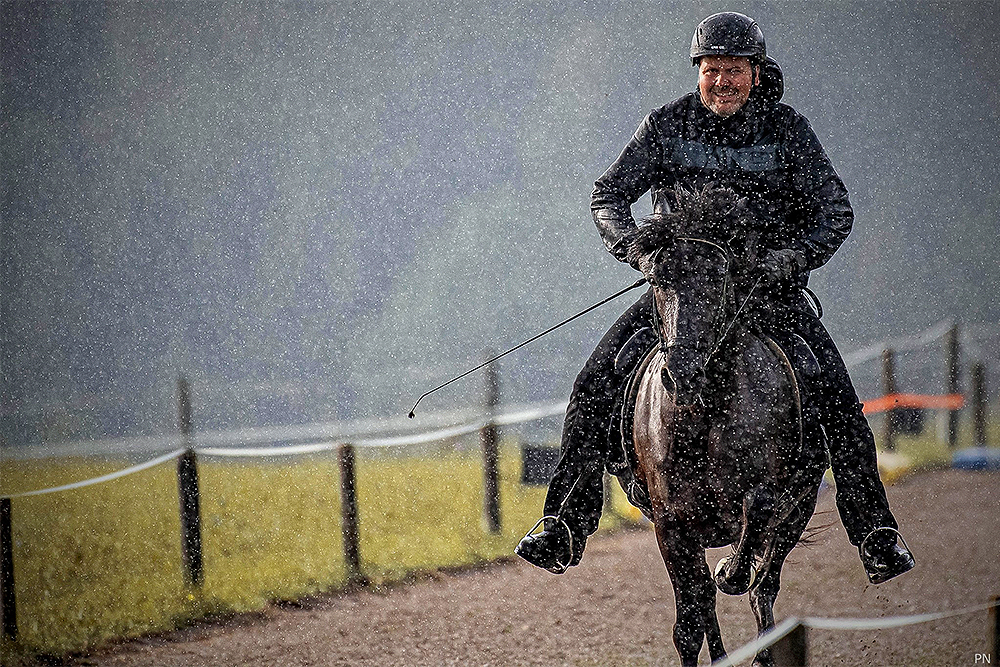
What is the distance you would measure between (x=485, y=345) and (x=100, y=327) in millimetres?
1844

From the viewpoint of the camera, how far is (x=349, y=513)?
4535 millimetres

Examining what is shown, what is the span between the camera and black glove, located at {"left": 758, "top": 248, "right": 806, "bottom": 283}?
8.77 feet

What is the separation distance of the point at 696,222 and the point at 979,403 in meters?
3.69

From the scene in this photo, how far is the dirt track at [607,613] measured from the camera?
3.79 metres

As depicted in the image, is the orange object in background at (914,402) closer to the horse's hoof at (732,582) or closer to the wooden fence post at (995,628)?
the wooden fence post at (995,628)

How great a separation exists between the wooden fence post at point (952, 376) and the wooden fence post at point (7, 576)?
462 centimetres

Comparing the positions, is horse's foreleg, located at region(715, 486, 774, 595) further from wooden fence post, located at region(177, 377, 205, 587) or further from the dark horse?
wooden fence post, located at region(177, 377, 205, 587)

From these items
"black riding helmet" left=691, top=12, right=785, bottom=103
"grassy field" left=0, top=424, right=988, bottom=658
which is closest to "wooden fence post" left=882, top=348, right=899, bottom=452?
"grassy field" left=0, top=424, right=988, bottom=658

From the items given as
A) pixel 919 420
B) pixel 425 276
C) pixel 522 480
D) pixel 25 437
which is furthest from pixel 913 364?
pixel 25 437

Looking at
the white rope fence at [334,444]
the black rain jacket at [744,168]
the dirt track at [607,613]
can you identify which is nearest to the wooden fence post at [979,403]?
the dirt track at [607,613]

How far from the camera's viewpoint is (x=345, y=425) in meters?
4.66

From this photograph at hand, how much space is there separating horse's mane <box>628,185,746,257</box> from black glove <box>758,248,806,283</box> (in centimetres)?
→ 14

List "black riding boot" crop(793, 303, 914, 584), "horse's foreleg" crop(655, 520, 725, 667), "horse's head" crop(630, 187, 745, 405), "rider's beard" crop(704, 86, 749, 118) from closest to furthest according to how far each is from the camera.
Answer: "horse's head" crop(630, 187, 745, 405) → "horse's foreleg" crop(655, 520, 725, 667) → "black riding boot" crop(793, 303, 914, 584) → "rider's beard" crop(704, 86, 749, 118)

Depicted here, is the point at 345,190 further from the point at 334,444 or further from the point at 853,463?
the point at 853,463
